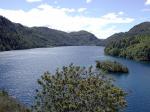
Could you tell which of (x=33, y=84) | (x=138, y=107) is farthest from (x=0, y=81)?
(x=138, y=107)

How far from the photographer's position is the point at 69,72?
40.0 metres

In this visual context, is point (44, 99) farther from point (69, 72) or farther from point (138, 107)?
point (138, 107)

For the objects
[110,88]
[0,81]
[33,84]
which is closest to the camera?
[110,88]

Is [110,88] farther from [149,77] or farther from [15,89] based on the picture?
[149,77]

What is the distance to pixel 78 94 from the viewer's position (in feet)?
122

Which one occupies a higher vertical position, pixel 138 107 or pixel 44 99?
pixel 44 99

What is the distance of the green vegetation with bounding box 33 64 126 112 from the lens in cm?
3703

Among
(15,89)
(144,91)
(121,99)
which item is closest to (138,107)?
(144,91)

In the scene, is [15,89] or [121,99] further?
[15,89]

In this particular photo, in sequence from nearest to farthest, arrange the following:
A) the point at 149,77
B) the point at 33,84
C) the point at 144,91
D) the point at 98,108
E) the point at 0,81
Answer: the point at 98,108, the point at 144,91, the point at 33,84, the point at 0,81, the point at 149,77

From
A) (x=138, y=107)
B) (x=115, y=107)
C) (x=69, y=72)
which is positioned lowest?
(x=138, y=107)

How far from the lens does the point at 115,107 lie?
38.1 metres

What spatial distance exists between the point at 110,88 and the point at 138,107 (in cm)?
6870

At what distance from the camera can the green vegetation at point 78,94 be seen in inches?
1458
